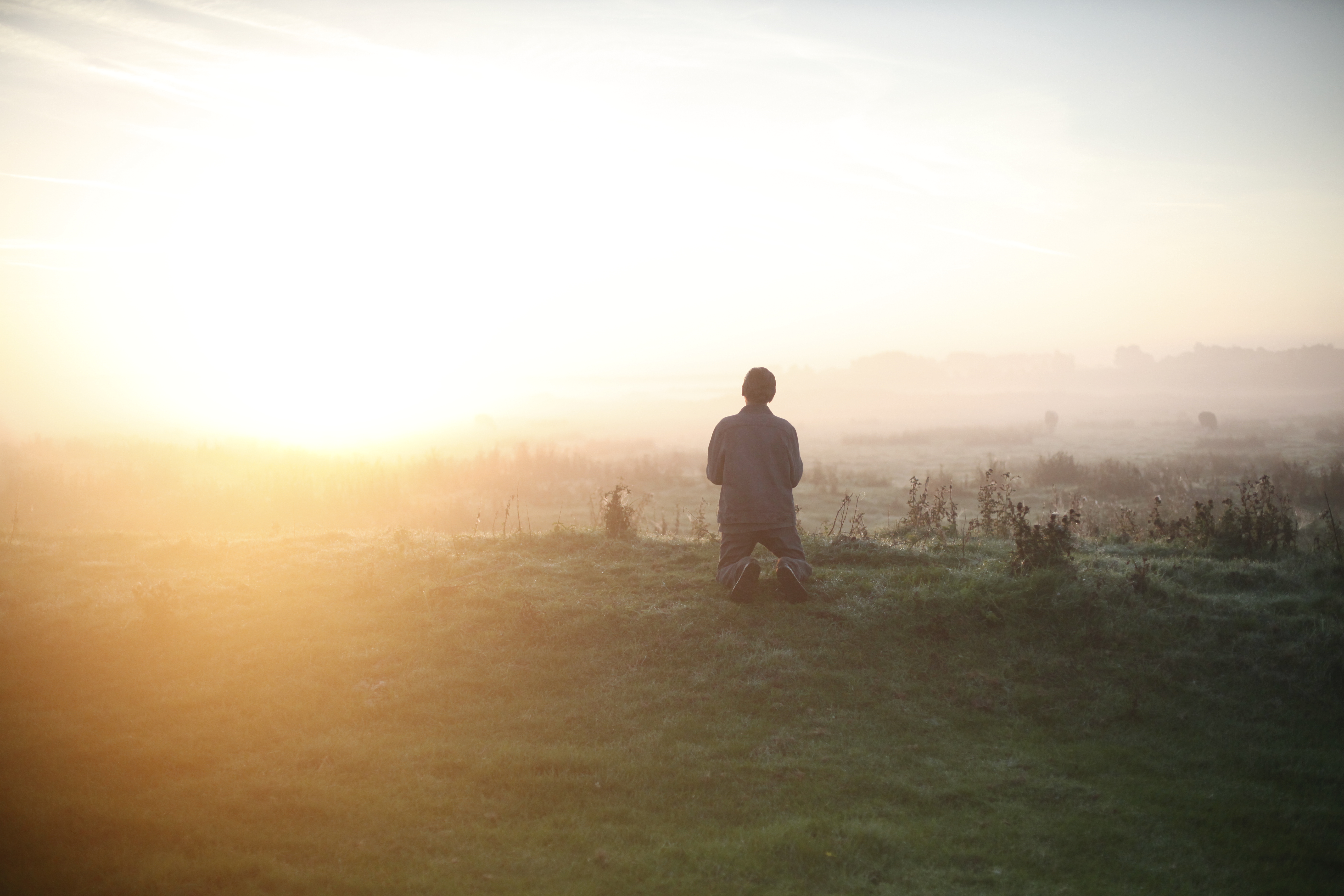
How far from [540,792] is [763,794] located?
168 centimetres

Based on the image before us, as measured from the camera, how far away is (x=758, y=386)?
9.69 meters

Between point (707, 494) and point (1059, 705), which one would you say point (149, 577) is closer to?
point (1059, 705)

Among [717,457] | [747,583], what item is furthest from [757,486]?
[747,583]

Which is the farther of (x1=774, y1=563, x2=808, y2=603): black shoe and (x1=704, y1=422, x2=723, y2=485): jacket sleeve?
(x1=704, y1=422, x2=723, y2=485): jacket sleeve

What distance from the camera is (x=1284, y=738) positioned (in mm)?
6844

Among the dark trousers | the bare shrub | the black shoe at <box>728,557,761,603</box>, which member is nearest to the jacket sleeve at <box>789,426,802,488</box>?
the dark trousers

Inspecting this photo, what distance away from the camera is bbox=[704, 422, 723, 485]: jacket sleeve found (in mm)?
9664

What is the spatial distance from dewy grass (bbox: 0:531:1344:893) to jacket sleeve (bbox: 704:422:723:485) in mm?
1481

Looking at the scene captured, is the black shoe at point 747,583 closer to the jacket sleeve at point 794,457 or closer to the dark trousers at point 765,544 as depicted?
the dark trousers at point 765,544

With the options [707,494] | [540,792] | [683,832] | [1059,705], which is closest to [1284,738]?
[1059,705]

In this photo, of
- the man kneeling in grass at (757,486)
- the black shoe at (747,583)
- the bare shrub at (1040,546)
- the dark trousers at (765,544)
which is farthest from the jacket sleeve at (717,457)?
the bare shrub at (1040,546)

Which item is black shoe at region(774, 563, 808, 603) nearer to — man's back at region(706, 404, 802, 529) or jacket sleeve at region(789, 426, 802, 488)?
man's back at region(706, 404, 802, 529)

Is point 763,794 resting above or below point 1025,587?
below

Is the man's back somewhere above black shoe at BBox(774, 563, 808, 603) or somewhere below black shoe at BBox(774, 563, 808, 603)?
above
